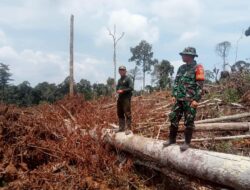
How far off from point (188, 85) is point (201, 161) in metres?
1.29

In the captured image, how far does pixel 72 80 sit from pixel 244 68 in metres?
8.62

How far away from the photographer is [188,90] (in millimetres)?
6102

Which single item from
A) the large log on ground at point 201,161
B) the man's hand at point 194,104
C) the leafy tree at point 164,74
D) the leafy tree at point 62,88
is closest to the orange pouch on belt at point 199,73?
the man's hand at point 194,104

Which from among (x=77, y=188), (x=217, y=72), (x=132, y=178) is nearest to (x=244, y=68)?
(x=217, y=72)

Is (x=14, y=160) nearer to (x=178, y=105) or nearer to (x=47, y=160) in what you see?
(x=47, y=160)

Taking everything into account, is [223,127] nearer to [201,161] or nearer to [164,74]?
[201,161]

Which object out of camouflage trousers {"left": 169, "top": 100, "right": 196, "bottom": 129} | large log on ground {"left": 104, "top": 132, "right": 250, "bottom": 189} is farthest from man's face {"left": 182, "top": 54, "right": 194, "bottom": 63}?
large log on ground {"left": 104, "top": 132, "right": 250, "bottom": 189}

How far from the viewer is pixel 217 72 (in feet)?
52.2

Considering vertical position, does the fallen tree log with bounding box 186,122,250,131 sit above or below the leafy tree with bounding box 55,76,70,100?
below

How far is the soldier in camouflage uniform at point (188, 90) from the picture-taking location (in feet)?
19.7

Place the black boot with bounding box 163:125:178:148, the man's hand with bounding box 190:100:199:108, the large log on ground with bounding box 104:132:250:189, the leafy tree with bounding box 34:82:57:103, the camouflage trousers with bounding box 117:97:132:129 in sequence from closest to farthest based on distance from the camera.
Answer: the large log on ground with bounding box 104:132:250:189, the man's hand with bounding box 190:100:199:108, the black boot with bounding box 163:125:178:148, the camouflage trousers with bounding box 117:97:132:129, the leafy tree with bounding box 34:82:57:103

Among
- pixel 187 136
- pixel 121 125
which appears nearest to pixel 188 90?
pixel 187 136

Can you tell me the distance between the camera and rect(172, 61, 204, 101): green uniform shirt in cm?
605

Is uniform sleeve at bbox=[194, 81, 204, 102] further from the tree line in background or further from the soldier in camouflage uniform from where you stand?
the tree line in background
